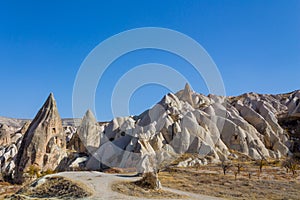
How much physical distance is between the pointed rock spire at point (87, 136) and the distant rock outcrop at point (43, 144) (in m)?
9.67

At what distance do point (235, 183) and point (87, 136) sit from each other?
32777 millimetres

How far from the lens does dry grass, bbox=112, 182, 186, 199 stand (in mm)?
22125

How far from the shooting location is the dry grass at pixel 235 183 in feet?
77.5

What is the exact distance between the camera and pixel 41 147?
132 ft

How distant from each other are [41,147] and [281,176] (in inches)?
1160

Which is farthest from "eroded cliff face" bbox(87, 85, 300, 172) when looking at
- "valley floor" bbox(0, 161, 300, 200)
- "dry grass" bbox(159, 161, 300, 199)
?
"valley floor" bbox(0, 161, 300, 200)

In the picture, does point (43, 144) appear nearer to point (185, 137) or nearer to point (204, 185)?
point (185, 137)

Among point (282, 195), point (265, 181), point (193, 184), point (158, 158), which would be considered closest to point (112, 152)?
point (158, 158)

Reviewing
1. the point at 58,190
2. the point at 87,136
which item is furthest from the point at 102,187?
the point at 87,136

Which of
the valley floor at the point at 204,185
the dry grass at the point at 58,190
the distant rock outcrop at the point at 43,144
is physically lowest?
the dry grass at the point at 58,190

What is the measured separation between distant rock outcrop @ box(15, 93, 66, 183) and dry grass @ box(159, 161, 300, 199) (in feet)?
53.4

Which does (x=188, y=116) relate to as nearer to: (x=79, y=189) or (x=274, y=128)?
(x=274, y=128)

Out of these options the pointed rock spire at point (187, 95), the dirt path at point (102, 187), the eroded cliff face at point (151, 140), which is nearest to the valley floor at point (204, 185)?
the dirt path at point (102, 187)

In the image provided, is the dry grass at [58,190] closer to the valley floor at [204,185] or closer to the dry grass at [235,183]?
the valley floor at [204,185]
